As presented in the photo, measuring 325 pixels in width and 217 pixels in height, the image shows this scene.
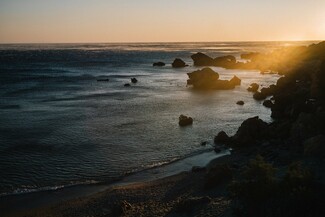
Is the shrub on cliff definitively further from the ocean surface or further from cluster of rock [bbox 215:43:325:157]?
the ocean surface

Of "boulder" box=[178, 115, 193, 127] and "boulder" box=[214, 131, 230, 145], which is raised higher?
"boulder" box=[214, 131, 230, 145]

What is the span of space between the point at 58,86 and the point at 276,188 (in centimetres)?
6552

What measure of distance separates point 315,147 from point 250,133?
26.2 ft

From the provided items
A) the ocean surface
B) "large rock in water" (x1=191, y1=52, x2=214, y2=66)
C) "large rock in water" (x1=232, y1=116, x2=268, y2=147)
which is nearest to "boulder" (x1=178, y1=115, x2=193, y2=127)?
the ocean surface

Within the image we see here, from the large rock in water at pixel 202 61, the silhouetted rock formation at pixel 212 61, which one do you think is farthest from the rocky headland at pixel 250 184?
the large rock in water at pixel 202 61

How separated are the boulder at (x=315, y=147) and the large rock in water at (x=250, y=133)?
6.50 m

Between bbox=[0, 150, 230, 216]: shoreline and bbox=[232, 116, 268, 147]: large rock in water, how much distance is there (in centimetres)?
239

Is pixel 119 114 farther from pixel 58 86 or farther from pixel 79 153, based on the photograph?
pixel 58 86

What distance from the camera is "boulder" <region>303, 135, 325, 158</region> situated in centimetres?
2189

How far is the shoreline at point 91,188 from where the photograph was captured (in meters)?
20.2

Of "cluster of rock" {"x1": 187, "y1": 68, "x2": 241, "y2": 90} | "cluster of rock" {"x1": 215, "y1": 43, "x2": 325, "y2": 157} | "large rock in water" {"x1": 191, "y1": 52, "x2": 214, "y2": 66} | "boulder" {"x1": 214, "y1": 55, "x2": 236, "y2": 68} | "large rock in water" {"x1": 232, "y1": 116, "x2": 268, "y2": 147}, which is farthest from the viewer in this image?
"large rock in water" {"x1": 191, "y1": 52, "x2": 214, "y2": 66}

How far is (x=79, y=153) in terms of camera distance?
28.7 metres

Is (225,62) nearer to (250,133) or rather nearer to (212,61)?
(212,61)

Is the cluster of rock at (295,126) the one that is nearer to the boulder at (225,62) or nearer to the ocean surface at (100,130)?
the ocean surface at (100,130)
